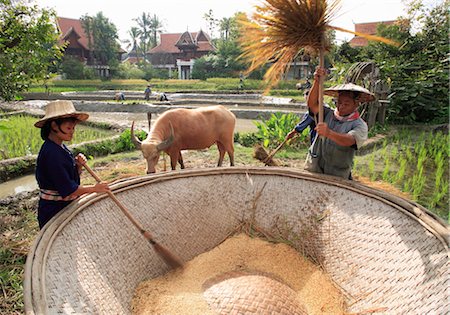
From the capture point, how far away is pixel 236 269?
2207mm

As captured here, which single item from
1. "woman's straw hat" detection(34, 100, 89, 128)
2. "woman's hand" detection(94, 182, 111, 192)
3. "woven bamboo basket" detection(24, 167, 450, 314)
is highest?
"woman's straw hat" detection(34, 100, 89, 128)

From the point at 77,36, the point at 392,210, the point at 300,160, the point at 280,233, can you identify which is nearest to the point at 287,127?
the point at 300,160

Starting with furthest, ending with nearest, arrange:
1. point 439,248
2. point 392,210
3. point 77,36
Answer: point 77,36, point 392,210, point 439,248

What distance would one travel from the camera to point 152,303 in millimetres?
1801

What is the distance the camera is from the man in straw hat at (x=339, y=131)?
2.07 m

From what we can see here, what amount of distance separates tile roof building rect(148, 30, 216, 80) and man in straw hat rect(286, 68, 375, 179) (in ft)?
104

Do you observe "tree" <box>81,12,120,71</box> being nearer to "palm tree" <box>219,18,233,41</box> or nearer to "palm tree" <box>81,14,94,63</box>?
"palm tree" <box>81,14,94,63</box>

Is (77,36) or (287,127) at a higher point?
(77,36)

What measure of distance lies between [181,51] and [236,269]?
Answer: 35473 millimetres

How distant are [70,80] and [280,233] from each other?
92.9 feet

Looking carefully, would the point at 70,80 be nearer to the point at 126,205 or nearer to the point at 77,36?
the point at 77,36

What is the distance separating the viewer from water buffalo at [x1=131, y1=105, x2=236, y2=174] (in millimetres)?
3777

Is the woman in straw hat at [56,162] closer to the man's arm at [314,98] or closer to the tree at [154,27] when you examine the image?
the man's arm at [314,98]

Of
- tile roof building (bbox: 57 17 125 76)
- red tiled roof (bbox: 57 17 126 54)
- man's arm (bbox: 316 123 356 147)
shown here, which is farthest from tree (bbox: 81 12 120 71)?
man's arm (bbox: 316 123 356 147)
